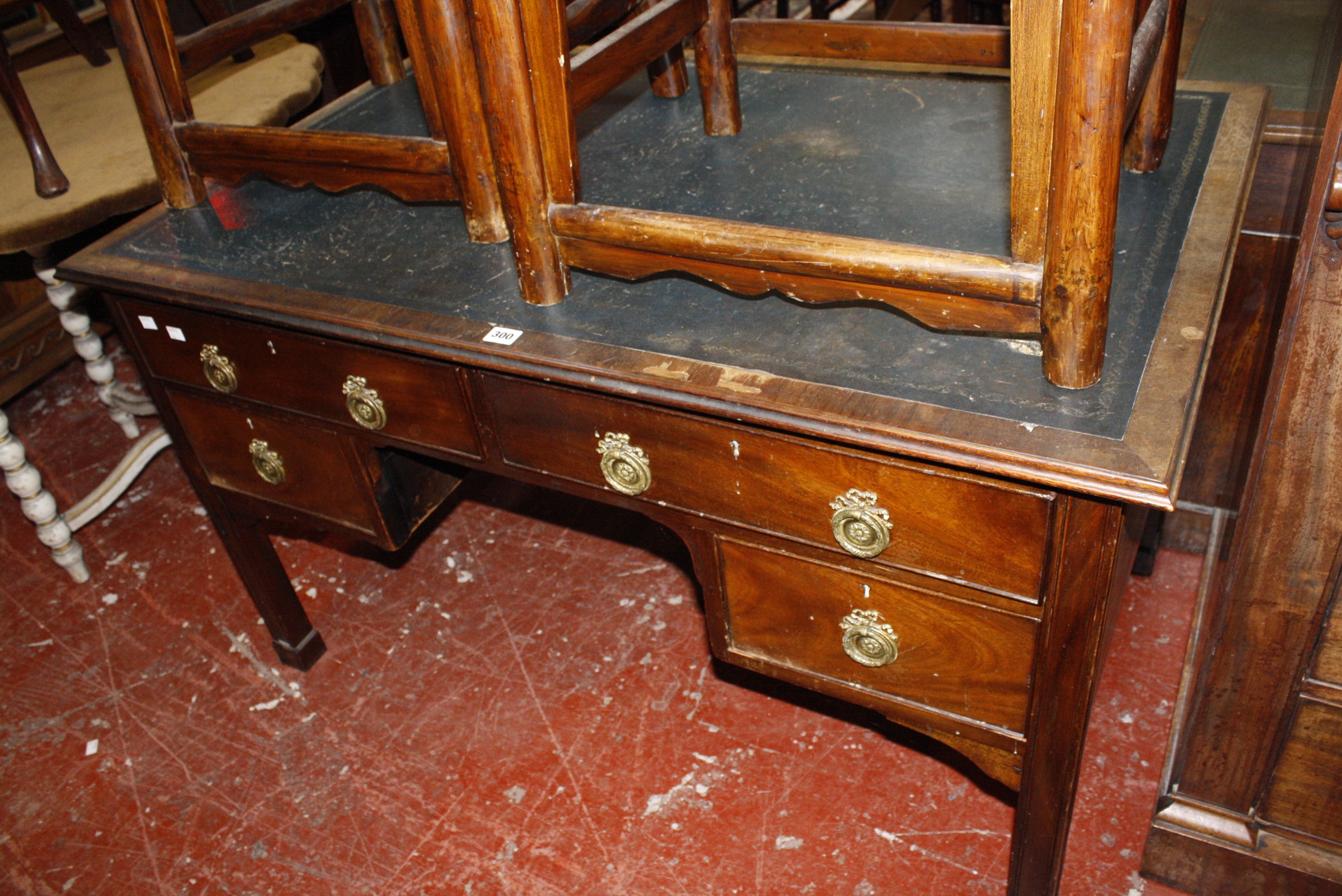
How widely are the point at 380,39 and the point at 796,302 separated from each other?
1.20 m

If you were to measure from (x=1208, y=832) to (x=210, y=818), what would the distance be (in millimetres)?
1633

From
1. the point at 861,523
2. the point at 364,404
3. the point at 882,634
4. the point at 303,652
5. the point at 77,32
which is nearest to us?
the point at 861,523

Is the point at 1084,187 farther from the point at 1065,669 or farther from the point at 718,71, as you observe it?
the point at 718,71

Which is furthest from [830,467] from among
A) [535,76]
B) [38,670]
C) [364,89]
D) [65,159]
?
[38,670]

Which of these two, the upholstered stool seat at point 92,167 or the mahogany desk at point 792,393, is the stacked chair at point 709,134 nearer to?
the mahogany desk at point 792,393

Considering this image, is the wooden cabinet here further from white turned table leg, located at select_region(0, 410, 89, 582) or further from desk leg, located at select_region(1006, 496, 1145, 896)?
white turned table leg, located at select_region(0, 410, 89, 582)

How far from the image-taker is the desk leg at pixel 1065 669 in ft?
3.31

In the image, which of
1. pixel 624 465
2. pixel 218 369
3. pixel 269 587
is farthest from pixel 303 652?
pixel 624 465

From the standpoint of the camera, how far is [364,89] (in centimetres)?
197

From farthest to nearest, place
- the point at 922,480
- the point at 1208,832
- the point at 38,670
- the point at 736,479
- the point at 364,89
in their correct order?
the point at 38,670 < the point at 364,89 < the point at 1208,832 < the point at 736,479 < the point at 922,480

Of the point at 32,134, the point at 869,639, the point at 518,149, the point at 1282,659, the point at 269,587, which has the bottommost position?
the point at 269,587

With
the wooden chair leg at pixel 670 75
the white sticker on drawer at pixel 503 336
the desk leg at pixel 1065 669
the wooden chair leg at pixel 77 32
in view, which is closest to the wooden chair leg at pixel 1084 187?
the desk leg at pixel 1065 669

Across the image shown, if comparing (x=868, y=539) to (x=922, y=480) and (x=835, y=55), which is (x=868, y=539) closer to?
(x=922, y=480)

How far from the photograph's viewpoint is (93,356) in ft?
8.43
